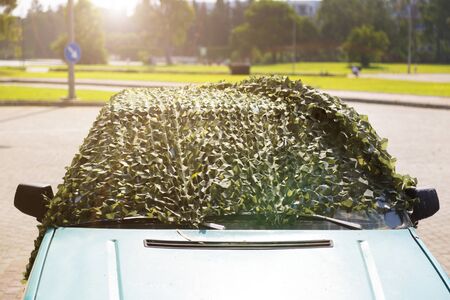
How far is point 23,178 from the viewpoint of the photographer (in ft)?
37.6

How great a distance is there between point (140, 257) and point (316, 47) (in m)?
124

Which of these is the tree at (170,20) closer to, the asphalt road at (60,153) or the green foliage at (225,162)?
the asphalt road at (60,153)

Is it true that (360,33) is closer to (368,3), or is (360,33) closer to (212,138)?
(368,3)

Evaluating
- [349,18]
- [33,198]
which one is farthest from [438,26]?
[33,198]

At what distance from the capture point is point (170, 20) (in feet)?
411

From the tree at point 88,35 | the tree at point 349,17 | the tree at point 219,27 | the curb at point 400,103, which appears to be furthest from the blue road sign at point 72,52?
the tree at point 219,27

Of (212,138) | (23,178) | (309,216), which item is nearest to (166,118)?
(212,138)

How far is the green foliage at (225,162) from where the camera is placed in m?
3.67

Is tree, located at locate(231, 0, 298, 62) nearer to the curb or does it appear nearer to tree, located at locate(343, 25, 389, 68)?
tree, located at locate(343, 25, 389, 68)

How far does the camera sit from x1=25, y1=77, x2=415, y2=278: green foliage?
145 inches

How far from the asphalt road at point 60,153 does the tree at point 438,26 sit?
91574 mm

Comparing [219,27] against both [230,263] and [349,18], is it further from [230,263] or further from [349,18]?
[230,263]

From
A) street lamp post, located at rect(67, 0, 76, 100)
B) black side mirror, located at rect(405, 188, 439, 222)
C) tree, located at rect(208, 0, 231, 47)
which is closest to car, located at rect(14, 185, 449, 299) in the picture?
black side mirror, located at rect(405, 188, 439, 222)

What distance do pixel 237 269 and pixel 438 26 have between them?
4630 inches
